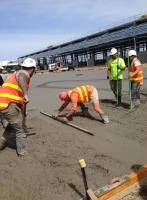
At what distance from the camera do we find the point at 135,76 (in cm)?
947

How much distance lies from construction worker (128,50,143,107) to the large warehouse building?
21.0 metres

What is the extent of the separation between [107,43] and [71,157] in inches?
1609

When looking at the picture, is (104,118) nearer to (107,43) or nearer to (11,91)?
(11,91)

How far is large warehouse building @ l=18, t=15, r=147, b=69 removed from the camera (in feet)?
132

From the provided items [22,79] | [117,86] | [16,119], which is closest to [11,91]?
[22,79]

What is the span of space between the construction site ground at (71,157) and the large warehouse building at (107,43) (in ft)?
75.2

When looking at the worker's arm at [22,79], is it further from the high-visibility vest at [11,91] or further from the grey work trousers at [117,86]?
the grey work trousers at [117,86]

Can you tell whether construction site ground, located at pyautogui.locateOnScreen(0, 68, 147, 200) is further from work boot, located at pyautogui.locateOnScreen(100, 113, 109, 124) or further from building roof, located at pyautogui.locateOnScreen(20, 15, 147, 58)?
building roof, located at pyautogui.locateOnScreen(20, 15, 147, 58)

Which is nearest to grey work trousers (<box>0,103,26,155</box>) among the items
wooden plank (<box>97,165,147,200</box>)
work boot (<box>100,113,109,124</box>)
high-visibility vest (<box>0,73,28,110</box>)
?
high-visibility vest (<box>0,73,28,110</box>)

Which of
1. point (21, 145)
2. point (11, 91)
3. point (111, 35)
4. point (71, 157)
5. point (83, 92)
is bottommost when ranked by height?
point (71, 157)

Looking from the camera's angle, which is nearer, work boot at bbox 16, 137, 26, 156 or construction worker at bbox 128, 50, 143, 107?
work boot at bbox 16, 137, 26, 156

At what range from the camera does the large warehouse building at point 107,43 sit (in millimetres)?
40094

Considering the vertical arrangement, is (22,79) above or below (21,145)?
above

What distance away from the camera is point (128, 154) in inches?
238
